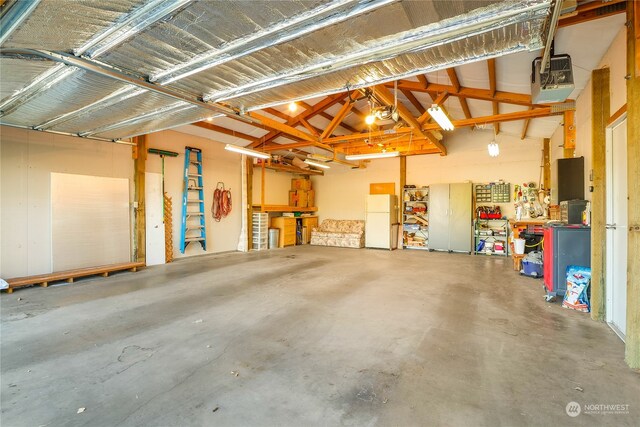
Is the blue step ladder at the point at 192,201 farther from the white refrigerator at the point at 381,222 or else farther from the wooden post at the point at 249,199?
the white refrigerator at the point at 381,222

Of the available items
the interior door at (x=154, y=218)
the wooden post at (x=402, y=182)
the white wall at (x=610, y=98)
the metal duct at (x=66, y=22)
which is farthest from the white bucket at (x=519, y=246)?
the interior door at (x=154, y=218)

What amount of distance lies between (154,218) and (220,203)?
188 cm

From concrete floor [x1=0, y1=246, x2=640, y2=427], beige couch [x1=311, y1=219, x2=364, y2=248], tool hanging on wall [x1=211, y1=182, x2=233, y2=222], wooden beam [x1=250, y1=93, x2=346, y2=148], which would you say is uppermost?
wooden beam [x1=250, y1=93, x2=346, y2=148]

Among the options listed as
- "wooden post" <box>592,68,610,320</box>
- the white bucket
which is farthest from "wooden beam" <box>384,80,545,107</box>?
the white bucket

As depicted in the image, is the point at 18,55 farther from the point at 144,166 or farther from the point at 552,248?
Result: the point at 552,248

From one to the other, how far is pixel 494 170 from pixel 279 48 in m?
8.21

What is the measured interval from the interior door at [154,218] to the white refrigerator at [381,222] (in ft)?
20.3

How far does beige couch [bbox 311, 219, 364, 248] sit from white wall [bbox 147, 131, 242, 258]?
307 cm

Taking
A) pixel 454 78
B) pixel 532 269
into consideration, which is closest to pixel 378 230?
pixel 532 269

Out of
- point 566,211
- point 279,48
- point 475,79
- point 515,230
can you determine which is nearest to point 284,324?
point 279,48

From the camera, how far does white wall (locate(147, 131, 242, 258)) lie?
266 inches

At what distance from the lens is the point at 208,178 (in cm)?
775

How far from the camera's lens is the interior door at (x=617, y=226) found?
2734 millimetres

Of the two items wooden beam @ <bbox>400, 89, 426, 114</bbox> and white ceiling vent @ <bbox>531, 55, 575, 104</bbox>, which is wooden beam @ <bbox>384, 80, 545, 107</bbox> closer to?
wooden beam @ <bbox>400, 89, 426, 114</bbox>
